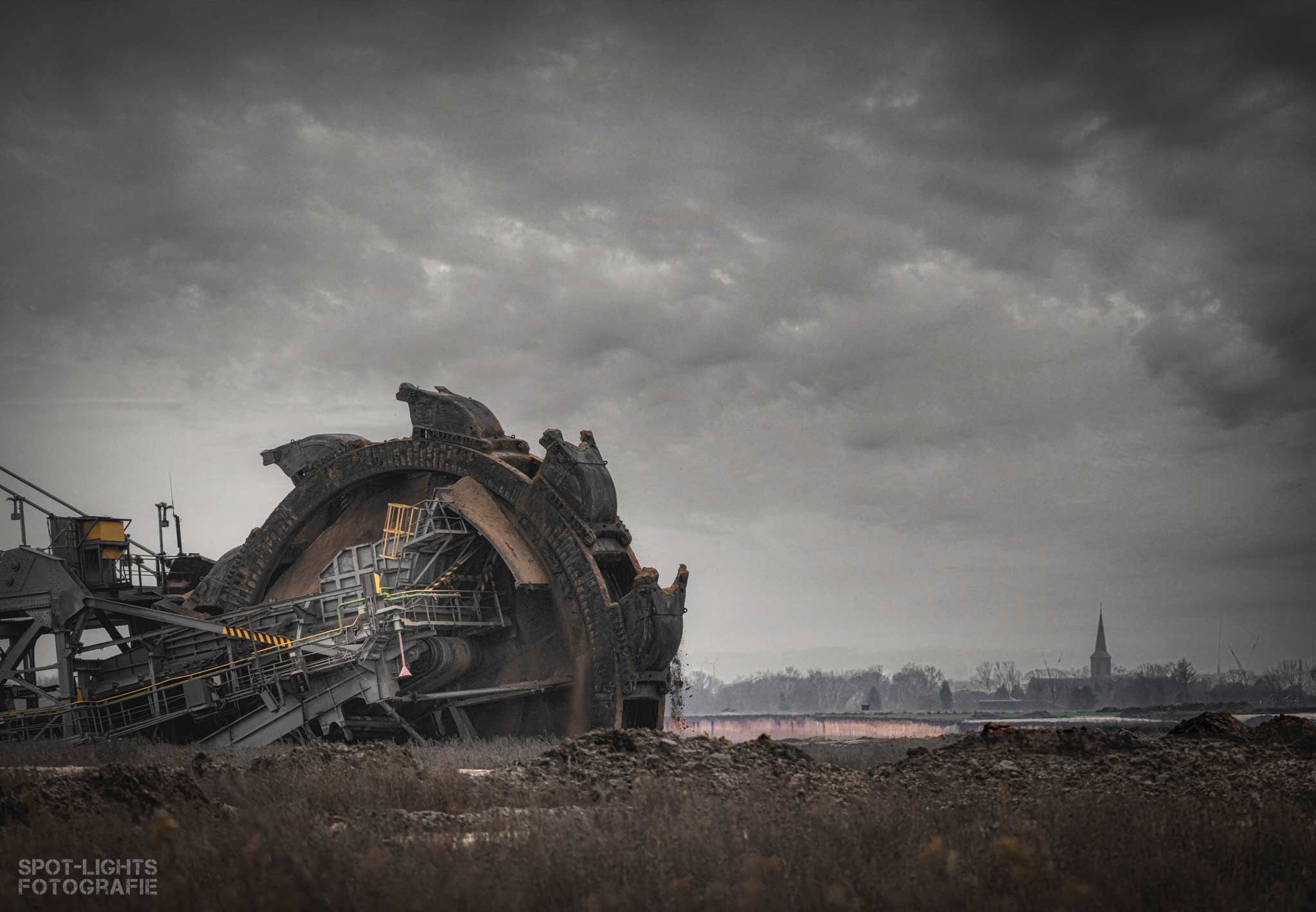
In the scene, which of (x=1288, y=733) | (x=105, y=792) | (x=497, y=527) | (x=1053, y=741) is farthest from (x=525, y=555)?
(x=1288, y=733)

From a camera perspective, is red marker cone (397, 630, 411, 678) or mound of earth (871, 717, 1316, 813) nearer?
mound of earth (871, 717, 1316, 813)

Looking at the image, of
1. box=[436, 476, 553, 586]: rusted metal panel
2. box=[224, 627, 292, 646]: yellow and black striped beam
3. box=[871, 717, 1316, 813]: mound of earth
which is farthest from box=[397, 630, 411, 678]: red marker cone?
box=[871, 717, 1316, 813]: mound of earth

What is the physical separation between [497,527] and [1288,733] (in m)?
13.8

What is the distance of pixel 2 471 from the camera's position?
23266 mm

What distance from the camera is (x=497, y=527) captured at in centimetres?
2192

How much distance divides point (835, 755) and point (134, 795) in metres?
12.3

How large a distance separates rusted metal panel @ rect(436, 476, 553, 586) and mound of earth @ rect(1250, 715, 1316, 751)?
486 inches

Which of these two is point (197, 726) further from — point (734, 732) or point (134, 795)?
point (734, 732)

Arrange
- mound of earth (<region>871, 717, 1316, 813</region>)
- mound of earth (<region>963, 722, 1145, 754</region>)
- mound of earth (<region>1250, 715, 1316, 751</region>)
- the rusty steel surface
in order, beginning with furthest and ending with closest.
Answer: the rusty steel surface, mound of earth (<region>1250, 715, 1316, 751</region>), mound of earth (<region>963, 722, 1145, 754</region>), mound of earth (<region>871, 717, 1316, 813</region>)

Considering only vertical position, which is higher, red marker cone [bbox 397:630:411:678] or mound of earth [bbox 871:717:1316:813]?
red marker cone [bbox 397:630:411:678]

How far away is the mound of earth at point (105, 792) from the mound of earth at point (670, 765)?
3579 mm

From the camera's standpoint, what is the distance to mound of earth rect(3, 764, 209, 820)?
36.5ft

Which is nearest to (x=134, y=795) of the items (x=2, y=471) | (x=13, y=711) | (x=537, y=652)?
(x=537, y=652)

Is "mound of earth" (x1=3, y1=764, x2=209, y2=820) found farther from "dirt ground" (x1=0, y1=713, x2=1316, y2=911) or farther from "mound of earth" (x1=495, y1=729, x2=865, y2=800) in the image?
"mound of earth" (x1=495, y1=729, x2=865, y2=800)
